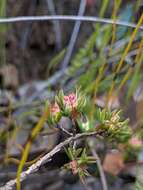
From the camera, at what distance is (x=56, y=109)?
0.65 m

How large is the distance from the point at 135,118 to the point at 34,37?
0.58 meters

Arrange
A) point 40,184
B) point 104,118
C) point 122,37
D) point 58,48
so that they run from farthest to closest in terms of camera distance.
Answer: point 58,48 < point 122,37 < point 40,184 < point 104,118

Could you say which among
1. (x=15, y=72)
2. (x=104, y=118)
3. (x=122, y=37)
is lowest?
(x=104, y=118)

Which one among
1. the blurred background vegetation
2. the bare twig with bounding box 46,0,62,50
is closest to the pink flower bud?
the blurred background vegetation

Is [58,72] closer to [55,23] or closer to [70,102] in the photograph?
[55,23]

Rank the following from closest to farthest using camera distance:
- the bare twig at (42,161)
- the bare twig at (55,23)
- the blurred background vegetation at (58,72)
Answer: the bare twig at (42,161), the blurred background vegetation at (58,72), the bare twig at (55,23)

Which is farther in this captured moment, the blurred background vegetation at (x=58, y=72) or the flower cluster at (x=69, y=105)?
the blurred background vegetation at (x=58, y=72)

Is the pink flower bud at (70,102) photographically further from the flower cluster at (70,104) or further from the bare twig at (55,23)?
the bare twig at (55,23)

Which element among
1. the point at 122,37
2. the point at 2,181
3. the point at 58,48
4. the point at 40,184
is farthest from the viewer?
the point at 58,48

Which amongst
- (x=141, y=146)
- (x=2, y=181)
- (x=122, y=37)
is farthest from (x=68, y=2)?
(x=2, y=181)

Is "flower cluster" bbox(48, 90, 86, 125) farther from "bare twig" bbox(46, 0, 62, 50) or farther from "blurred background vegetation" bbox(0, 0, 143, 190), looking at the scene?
"bare twig" bbox(46, 0, 62, 50)

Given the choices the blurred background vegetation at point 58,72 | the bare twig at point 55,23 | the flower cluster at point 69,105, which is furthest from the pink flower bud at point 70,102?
the bare twig at point 55,23

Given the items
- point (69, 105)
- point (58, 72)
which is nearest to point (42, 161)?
point (69, 105)

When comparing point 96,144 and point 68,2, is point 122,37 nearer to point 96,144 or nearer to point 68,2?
point 96,144
